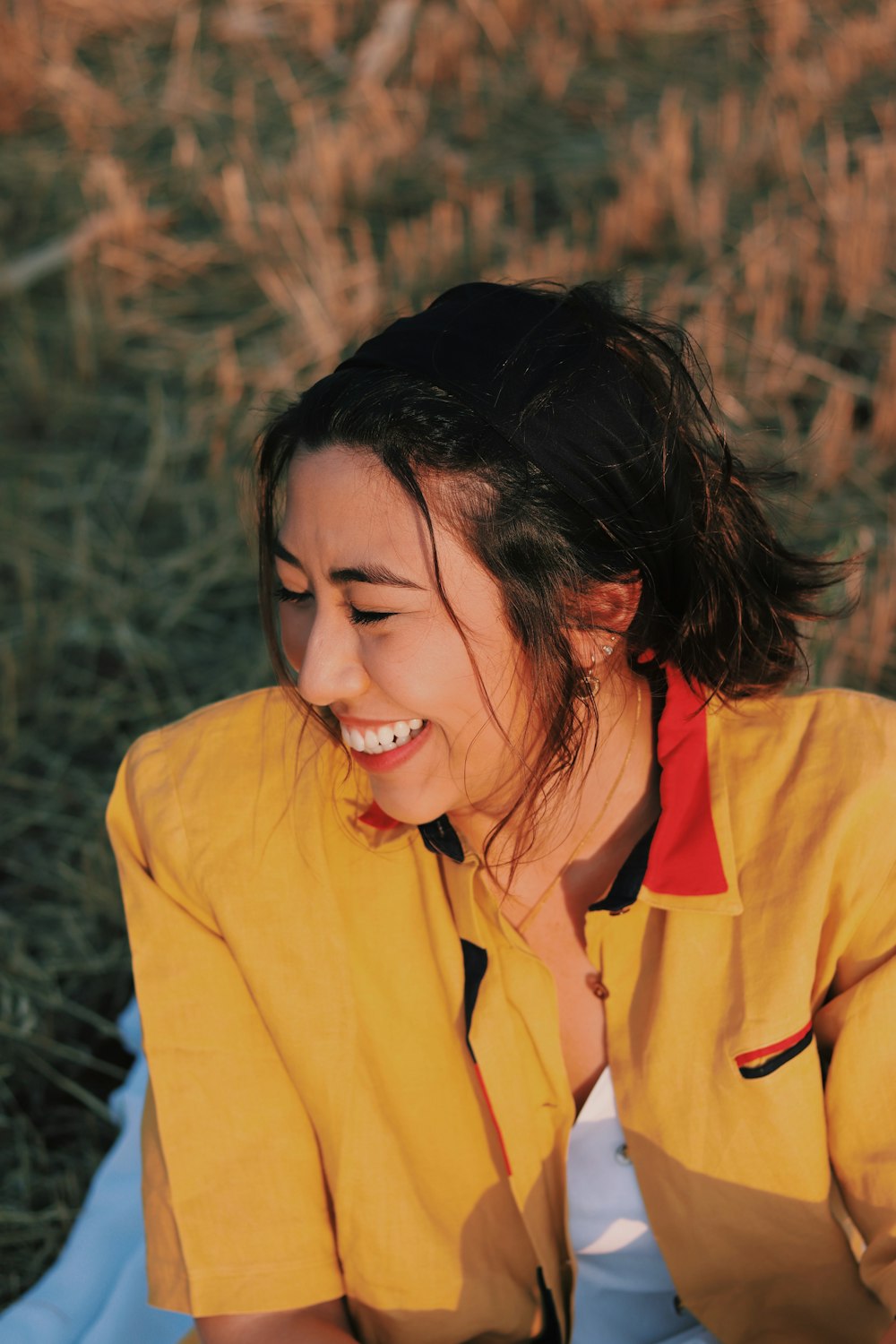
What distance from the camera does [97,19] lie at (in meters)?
5.79

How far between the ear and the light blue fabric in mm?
1290

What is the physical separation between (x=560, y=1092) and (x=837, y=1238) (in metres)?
0.35

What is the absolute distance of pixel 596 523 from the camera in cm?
147

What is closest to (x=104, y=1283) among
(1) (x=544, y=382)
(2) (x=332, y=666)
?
(2) (x=332, y=666)

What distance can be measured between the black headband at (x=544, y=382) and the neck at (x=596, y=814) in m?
0.28

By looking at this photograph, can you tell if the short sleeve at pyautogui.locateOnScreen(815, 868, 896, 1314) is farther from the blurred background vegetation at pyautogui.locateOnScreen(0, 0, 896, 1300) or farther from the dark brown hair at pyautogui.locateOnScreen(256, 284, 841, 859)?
the blurred background vegetation at pyautogui.locateOnScreen(0, 0, 896, 1300)

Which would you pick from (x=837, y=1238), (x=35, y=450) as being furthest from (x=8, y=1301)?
(x=35, y=450)

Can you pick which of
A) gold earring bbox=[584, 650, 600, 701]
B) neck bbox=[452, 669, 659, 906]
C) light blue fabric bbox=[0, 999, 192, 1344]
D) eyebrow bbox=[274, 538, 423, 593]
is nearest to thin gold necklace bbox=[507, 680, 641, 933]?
neck bbox=[452, 669, 659, 906]

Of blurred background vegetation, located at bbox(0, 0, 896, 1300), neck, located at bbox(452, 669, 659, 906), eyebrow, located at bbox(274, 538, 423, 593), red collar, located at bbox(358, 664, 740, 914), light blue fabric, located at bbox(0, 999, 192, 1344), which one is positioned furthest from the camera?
blurred background vegetation, located at bbox(0, 0, 896, 1300)

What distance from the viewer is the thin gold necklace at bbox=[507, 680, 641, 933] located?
5.43 feet

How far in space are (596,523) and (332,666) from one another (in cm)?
32

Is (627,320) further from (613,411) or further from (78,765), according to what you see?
(78,765)

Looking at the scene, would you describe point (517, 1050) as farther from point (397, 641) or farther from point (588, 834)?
point (397, 641)

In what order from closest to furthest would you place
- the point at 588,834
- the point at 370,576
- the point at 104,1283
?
the point at 370,576
the point at 588,834
the point at 104,1283
